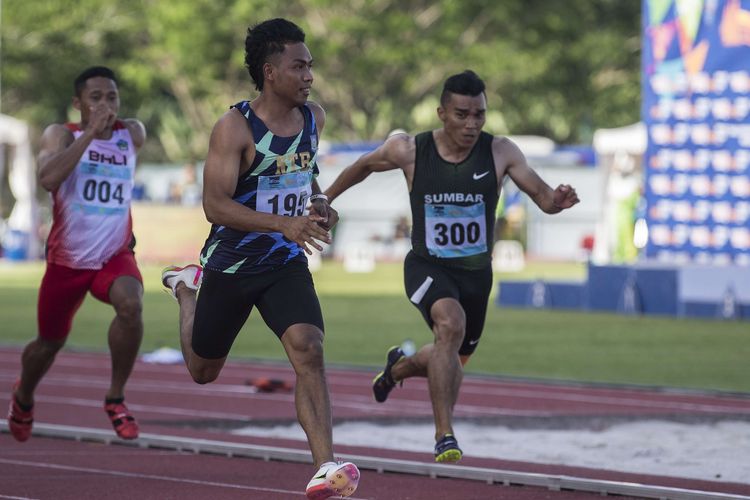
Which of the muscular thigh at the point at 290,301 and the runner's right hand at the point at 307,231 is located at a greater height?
the runner's right hand at the point at 307,231

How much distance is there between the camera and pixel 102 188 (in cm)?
872

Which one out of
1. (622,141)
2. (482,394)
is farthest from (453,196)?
(622,141)

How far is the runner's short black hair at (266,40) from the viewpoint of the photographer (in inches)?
254

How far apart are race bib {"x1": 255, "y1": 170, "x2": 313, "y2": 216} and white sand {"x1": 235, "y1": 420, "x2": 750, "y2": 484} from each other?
2.69m

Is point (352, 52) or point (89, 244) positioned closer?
point (89, 244)

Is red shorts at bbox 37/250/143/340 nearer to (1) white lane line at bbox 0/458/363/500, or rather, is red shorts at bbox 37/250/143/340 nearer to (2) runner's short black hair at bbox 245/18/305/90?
(1) white lane line at bbox 0/458/363/500

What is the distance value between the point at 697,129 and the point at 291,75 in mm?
13997

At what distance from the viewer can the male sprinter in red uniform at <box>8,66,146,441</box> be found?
27.7 ft

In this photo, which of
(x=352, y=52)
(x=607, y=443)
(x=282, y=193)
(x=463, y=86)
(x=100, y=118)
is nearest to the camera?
(x=282, y=193)

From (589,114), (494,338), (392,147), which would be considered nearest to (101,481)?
(392,147)

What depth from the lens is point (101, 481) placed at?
299 inches

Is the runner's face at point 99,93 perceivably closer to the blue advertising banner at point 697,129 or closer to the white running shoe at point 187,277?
the white running shoe at point 187,277

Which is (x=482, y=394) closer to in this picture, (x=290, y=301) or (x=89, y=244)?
(x=89, y=244)

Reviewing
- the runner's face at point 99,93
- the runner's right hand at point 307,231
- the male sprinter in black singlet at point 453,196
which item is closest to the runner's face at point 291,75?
the runner's right hand at point 307,231
